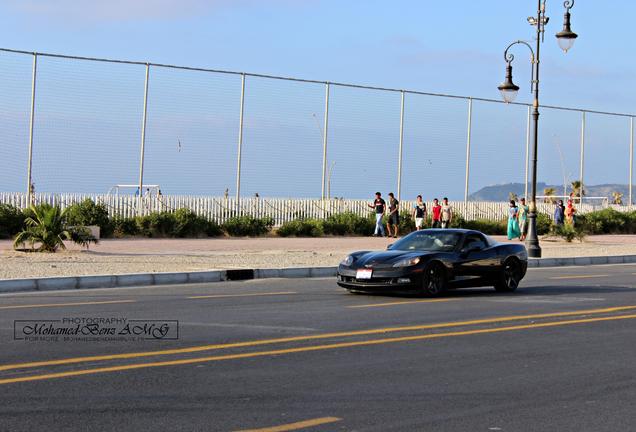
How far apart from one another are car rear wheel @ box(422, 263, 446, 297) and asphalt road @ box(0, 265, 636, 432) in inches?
30.6

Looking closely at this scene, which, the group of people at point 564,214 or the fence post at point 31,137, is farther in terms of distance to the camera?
the group of people at point 564,214

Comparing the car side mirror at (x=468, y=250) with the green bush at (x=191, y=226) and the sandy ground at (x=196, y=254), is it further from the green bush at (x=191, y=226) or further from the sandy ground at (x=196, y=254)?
the green bush at (x=191, y=226)

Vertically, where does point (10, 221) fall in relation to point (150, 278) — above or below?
above

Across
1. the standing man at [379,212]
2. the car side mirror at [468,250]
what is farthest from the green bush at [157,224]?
the car side mirror at [468,250]

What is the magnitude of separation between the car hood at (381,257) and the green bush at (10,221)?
1758cm

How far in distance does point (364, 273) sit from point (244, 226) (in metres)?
20.9

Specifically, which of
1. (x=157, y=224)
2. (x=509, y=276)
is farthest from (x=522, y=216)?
(x=509, y=276)

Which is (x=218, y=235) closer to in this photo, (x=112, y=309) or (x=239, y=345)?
(x=112, y=309)

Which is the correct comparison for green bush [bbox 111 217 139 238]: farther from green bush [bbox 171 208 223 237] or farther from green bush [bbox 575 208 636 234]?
green bush [bbox 575 208 636 234]

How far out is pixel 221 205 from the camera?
122 feet

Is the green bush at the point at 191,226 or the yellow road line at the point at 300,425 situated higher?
the green bush at the point at 191,226

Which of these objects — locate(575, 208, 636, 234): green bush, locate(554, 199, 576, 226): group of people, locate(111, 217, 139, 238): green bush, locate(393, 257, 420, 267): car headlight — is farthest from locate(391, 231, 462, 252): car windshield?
locate(575, 208, 636, 234): green bush

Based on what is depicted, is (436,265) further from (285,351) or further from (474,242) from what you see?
(285,351)

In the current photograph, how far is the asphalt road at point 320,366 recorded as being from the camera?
7098 millimetres
